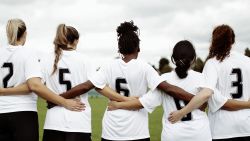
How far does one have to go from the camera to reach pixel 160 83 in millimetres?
6820

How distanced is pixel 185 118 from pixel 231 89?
889 millimetres

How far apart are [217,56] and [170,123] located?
1.27 metres

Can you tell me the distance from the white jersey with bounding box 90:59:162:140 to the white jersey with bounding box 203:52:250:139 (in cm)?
94

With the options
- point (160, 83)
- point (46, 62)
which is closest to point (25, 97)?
point (46, 62)

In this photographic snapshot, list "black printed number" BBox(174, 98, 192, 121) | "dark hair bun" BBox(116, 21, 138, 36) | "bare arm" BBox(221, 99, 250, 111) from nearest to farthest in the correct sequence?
"black printed number" BBox(174, 98, 192, 121), "bare arm" BBox(221, 99, 250, 111), "dark hair bun" BBox(116, 21, 138, 36)

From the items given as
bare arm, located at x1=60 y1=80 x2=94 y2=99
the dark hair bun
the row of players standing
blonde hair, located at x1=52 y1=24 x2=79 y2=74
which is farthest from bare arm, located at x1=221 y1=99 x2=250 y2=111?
blonde hair, located at x1=52 y1=24 x2=79 y2=74

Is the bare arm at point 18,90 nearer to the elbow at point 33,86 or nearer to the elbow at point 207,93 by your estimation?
the elbow at point 33,86

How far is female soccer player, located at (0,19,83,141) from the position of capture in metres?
6.87

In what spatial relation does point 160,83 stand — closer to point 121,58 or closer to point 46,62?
point 121,58

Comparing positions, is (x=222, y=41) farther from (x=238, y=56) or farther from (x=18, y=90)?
(x=18, y=90)

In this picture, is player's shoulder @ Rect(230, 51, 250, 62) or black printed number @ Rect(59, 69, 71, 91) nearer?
black printed number @ Rect(59, 69, 71, 91)

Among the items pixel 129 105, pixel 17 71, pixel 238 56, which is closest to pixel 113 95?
pixel 129 105

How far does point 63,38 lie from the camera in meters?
7.10

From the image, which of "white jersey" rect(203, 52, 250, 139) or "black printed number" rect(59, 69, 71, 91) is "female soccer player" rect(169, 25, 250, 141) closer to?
"white jersey" rect(203, 52, 250, 139)
